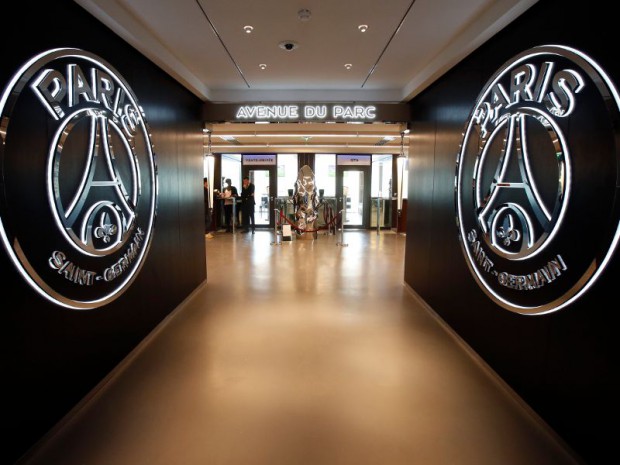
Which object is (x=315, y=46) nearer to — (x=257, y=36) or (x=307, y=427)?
(x=257, y=36)

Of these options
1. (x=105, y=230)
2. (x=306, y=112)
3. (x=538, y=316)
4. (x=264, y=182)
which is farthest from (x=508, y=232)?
(x=264, y=182)

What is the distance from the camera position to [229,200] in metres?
11.4

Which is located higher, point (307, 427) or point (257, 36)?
point (257, 36)

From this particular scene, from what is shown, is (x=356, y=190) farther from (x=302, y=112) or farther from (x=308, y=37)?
(x=308, y=37)

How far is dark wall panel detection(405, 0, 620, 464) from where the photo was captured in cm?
189

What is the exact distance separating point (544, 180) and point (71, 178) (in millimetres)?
3119

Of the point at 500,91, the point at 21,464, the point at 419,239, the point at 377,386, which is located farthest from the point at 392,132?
the point at 21,464

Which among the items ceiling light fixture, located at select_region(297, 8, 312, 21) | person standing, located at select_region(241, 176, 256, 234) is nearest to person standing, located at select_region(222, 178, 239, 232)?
person standing, located at select_region(241, 176, 256, 234)

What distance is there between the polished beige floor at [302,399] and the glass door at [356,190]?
27.3 feet

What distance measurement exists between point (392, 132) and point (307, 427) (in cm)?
719

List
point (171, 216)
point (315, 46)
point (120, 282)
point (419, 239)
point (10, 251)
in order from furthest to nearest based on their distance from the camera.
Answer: point (419, 239)
point (171, 216)
point (315, 46)
point (120, 282)
point (10, 251)

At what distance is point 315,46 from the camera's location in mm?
3781

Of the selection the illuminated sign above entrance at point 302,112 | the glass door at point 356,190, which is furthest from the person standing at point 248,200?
the illuminated sign above entrance at point 302,112

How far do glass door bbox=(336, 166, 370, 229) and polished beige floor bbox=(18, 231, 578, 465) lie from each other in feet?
27.3
